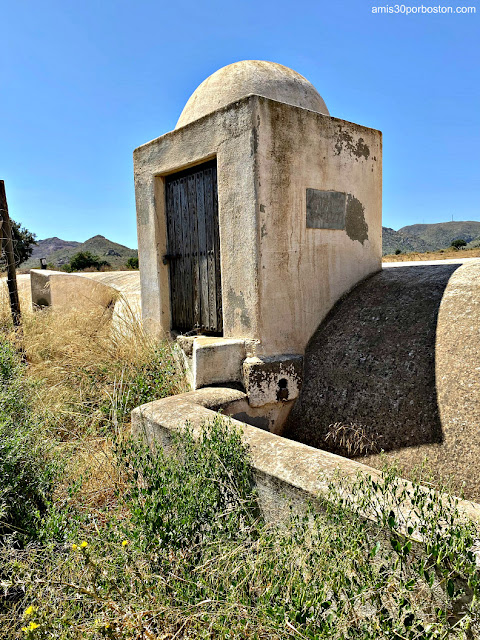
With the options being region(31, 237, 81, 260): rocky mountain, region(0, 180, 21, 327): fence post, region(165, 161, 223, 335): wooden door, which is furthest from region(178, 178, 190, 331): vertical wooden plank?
region(31, 237, 81, 260): rocky mountain

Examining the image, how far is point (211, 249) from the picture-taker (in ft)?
13.8

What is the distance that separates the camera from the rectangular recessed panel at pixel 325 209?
384cm

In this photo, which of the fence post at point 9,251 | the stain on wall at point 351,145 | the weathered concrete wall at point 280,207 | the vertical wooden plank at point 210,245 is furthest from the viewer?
the fence post at point 9,251

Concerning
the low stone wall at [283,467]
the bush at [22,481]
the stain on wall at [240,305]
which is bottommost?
the bush at [22,481]

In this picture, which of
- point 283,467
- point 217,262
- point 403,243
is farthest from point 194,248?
point 403,243

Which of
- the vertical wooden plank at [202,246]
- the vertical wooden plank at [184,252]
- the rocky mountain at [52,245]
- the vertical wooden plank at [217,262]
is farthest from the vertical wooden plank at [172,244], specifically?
A: the rocky mountain at [52,245]

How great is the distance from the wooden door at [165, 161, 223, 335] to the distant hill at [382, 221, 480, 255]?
7443 cm

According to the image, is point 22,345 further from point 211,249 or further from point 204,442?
point 204,442

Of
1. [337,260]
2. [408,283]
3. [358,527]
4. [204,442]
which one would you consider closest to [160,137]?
[337,260]

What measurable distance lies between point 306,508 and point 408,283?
8.46 feet

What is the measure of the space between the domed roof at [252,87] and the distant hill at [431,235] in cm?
7394

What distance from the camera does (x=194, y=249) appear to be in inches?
175

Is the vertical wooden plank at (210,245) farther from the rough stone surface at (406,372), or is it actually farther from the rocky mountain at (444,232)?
the rocky mountain at (444,232)

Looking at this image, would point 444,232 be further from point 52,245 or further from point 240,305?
point 240,305
